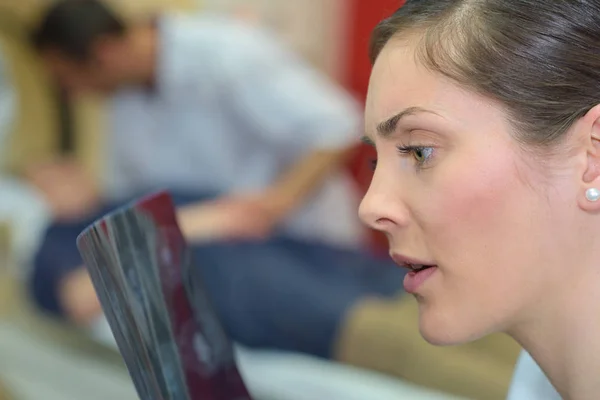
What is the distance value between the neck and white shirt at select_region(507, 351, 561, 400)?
0.08 metres

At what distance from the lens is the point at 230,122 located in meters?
1.67

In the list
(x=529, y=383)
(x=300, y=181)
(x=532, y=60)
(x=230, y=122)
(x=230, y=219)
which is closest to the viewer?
(x=532, y=60)

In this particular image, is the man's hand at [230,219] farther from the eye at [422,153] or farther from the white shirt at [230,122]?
the eye at [422,153]

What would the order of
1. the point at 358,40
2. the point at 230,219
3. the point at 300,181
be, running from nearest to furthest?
the point at 230,219 → the point at 300,181 → the point at 358,40

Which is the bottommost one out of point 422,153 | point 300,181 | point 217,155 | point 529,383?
point 529,383

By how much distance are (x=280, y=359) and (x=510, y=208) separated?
768 mm

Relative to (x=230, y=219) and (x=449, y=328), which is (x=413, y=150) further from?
(x=230, y=219)

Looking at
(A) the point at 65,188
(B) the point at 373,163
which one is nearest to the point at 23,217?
(A) the point at 65,188

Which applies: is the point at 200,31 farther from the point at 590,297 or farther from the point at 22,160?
the point at 590,297

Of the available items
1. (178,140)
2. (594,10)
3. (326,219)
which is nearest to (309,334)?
(326,219)

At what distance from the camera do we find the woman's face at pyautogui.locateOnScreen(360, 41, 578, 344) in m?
0.47

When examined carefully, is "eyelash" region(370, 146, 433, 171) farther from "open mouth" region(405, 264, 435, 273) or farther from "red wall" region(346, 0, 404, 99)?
"red wall" region(346, 0, 404, 99)

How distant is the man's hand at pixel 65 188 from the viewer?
154 cm

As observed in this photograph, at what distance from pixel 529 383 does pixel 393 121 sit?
0.26 meters
